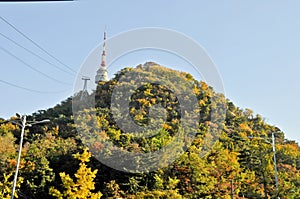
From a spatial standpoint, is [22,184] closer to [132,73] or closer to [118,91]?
[118,91]

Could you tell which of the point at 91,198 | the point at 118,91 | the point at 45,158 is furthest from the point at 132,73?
the point at 91,198

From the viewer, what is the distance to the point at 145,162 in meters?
18.5

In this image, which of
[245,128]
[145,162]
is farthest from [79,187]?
[245,128]

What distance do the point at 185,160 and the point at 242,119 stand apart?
19.7m

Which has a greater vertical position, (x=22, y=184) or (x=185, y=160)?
(x=185, y=160)

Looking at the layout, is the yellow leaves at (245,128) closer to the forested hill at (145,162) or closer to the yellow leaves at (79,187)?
the forested hill at (145,162)

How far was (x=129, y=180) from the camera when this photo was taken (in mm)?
18297

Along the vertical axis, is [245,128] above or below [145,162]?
above

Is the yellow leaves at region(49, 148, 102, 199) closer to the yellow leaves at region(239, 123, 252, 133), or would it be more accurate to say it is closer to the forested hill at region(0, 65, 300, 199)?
the forested hill at region(0, 65, 300, 199)

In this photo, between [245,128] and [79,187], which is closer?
[79,187]

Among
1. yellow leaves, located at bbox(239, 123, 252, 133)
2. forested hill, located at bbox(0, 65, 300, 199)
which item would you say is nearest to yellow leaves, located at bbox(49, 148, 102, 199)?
forested hill, located at bbox(0, 65, 300, 199)

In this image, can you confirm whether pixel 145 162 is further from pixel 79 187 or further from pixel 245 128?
pixel 245 128

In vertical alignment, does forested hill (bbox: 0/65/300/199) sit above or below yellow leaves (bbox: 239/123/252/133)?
below

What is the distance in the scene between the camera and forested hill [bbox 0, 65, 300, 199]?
17797 millimetres
